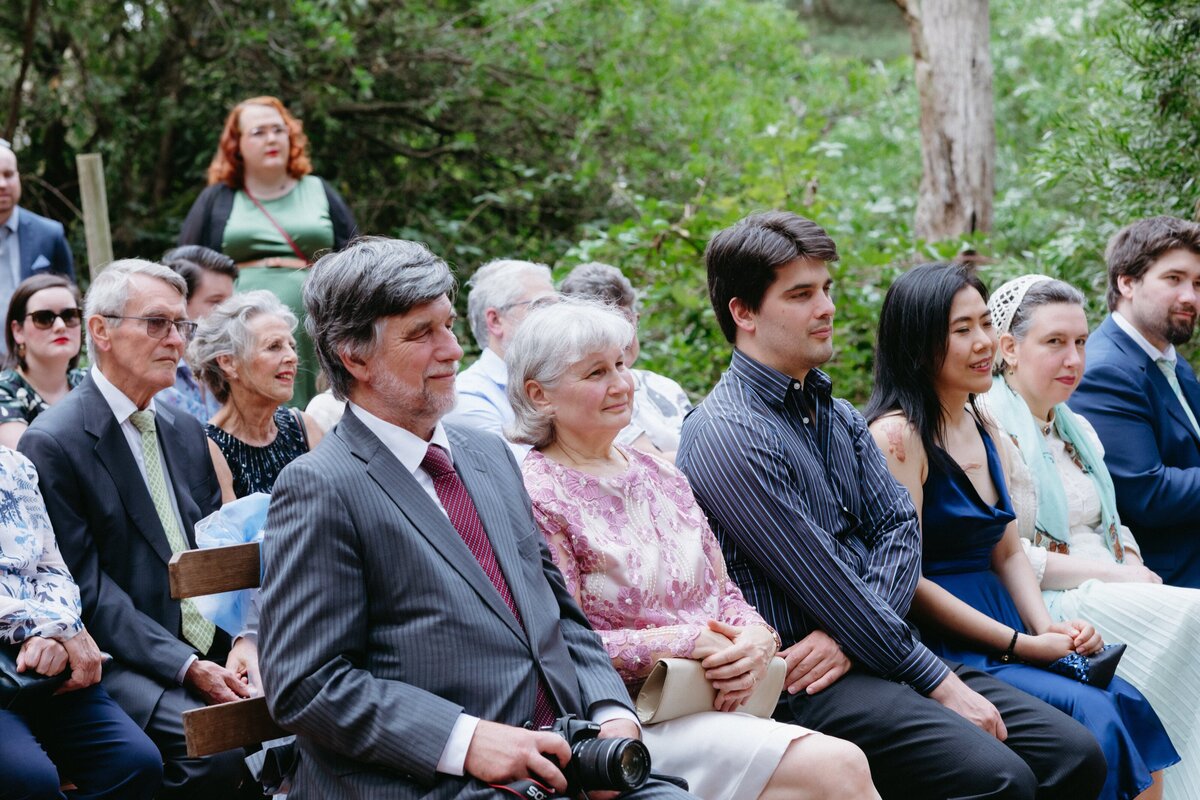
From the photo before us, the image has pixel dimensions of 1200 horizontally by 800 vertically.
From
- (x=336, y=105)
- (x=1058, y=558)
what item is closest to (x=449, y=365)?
(x=1058, y=558)

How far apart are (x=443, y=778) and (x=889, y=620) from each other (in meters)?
1.37

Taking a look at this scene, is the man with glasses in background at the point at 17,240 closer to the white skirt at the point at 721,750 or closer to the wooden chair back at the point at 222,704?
the wooden chair back at the point at 222,704

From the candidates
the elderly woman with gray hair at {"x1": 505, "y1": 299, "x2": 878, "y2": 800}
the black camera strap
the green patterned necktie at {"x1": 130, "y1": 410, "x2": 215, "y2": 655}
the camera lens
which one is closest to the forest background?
the green patterned necktie at {"x1": 130, "y1": 410, "x2": 215, "y2": 655}

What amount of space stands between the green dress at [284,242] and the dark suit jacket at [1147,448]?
3515 millimetres

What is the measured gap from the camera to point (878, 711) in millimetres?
3254

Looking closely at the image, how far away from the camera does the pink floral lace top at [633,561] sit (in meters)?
3.04

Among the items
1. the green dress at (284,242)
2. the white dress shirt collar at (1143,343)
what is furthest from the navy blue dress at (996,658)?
the green dress at (284,242)

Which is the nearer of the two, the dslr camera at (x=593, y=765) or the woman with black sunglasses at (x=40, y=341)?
the dslr camera at (x=593, y=765)

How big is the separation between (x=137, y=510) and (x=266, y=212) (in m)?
3.11

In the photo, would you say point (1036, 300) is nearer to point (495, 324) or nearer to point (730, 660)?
point (495, 324)

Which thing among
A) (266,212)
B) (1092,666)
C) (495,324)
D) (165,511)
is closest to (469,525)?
(165,511)

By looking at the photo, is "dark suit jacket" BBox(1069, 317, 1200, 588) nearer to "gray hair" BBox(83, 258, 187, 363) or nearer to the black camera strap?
the black camera strap

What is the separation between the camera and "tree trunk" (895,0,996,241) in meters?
8.04

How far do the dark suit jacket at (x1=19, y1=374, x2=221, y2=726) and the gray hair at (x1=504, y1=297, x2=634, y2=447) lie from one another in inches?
41.6
